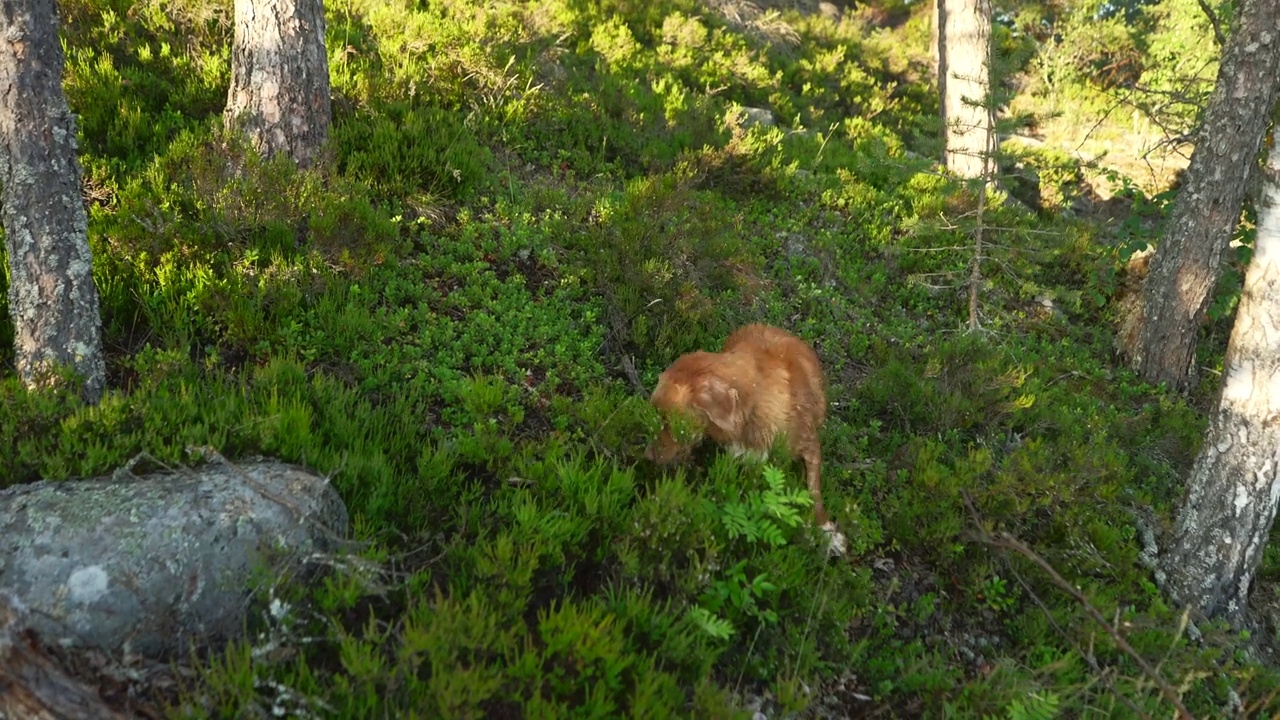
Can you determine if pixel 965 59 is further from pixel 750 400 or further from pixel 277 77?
pixel 277 77

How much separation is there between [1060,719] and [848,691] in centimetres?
98

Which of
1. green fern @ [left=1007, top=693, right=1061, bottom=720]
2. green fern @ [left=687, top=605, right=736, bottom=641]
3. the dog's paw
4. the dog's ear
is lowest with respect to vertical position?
green fern @ [left=1007, top=693, right=1061, bottom=720]

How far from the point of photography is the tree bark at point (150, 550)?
8.52ft

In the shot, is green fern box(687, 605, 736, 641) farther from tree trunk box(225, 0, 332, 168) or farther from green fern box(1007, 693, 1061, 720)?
tree trunk box(225, 0, 332, 168)

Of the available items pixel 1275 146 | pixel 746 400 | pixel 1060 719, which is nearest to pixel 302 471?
pixel 746 400

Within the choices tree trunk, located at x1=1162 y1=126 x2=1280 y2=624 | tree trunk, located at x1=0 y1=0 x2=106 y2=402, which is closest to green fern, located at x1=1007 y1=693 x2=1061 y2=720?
tree trunk, located at x1=1162 y1=126 x2=1280 y2=624

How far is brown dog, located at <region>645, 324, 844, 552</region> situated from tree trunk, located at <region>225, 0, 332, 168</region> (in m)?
3.67

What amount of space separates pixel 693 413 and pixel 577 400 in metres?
1.12

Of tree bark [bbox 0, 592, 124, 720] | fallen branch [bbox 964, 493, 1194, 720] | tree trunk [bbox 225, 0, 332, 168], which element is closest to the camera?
tree bark [bbox 0, 592, 124, 720]

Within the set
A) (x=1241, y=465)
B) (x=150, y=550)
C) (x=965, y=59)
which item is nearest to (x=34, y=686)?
(x=150, y=550)

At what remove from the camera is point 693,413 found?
3883mm

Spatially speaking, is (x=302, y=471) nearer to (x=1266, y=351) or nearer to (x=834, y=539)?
(x=834, y=539)

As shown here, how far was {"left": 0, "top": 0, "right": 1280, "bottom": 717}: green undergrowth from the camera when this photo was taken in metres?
2.98

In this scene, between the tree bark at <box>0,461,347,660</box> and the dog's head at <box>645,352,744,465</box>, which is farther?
the dog's head at <box>645,352,744,465</box>
